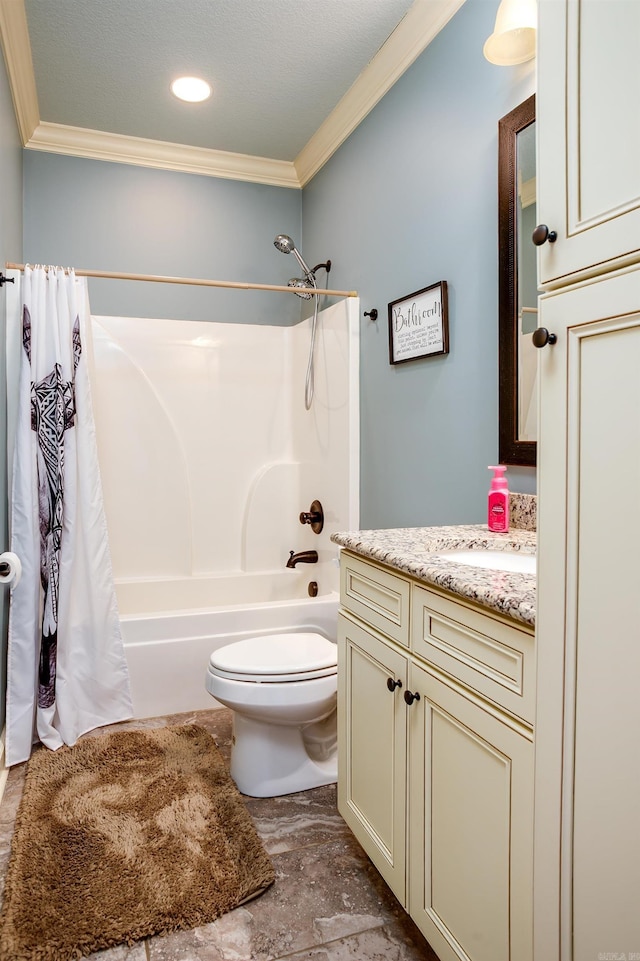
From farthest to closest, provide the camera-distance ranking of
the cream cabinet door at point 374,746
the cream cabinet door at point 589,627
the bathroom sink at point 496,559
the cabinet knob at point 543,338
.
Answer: the bathroom sink at point 496,559 → the cream cabinet door at point 374,746 → the cabinet knob at point 543,338 → the cream cabinet door at point 589,627

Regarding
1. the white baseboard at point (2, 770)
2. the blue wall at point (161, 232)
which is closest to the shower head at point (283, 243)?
the blue wall at point (161, 232)

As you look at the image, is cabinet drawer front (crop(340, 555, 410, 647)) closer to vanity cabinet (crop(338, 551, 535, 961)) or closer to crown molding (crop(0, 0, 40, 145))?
vanity cabinet (crop(338, 551, 535, 961))

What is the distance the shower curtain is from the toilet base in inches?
26.4

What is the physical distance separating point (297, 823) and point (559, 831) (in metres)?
1.17

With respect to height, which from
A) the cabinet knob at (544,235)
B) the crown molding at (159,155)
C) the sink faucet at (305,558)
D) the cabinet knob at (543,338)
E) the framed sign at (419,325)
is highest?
the crown molding at (159,155)

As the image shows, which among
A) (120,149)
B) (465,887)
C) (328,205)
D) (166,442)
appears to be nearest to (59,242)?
(120,149)

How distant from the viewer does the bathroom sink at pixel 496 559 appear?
1385mm

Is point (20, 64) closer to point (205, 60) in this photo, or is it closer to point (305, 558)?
point (205, 60)

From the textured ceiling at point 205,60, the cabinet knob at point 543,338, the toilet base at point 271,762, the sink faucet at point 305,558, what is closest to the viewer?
the cabinet knob at point 543,338

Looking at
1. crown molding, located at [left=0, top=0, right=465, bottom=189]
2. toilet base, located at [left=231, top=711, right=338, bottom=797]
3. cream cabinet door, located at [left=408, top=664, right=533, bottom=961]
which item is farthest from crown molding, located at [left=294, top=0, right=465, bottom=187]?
toilet base, located at [left=231, top=711, right=338, bottom=797]

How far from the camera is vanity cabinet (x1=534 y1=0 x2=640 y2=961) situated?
0.71 meters

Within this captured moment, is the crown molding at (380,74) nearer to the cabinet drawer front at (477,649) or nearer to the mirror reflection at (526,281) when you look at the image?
the mirror reflection at (526,281)

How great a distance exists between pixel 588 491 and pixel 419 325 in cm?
148

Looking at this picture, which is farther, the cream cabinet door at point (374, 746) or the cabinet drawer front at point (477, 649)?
the cream cabinet door at point (374, 746)
